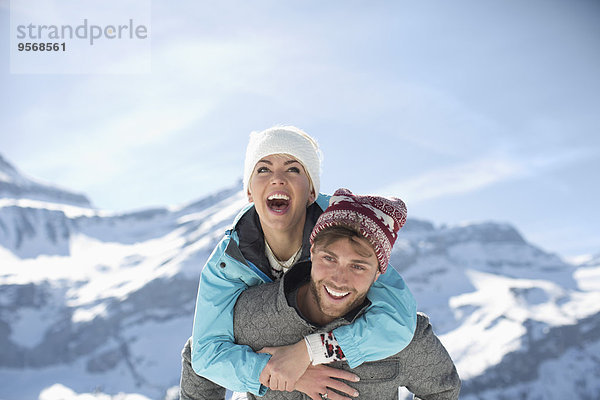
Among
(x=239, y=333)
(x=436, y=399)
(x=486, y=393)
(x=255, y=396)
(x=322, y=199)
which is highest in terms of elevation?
(x=322, y=199)

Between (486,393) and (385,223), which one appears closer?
(385,223)

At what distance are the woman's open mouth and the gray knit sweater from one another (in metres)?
0.68

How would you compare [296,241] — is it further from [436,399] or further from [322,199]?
[436,399]

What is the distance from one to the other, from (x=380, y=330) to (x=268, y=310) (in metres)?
0.93

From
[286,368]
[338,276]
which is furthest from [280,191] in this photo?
[286,368]

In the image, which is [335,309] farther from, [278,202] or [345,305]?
[278,202]

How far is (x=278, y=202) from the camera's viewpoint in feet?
15.9

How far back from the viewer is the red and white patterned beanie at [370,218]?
13.0 feet

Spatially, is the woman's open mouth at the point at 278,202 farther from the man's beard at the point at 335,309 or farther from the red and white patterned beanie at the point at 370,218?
the man's beard at the point at 335,309

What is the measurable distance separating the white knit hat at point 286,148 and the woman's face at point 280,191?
6 centimetres

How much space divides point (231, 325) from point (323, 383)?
0.92 metres

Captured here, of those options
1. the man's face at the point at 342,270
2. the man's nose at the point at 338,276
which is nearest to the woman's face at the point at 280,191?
the man's face at the point at 342,270

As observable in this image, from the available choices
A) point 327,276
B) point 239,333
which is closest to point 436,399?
point 327,276

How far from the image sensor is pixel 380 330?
3955mm
